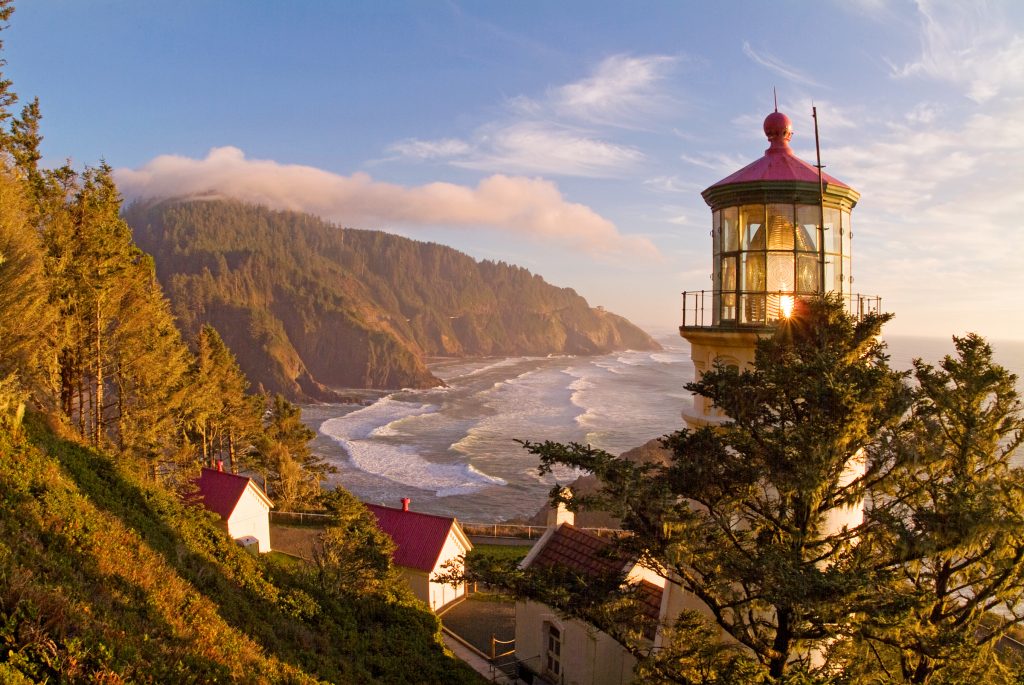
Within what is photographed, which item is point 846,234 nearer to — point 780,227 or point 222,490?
point 780,227

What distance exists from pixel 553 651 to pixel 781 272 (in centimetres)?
890

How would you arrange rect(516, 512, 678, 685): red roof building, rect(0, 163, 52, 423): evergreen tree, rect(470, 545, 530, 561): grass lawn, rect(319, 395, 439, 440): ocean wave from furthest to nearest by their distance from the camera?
rect(319, 395, 439, 440): ocean wave
rect(470, 545, 530, 561): grass lawn
rect(0, 163, 52, 423): evergreen tree
rect(516, 512, 678, 685): red roof building

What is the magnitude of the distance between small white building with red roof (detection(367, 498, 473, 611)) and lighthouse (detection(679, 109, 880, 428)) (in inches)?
491

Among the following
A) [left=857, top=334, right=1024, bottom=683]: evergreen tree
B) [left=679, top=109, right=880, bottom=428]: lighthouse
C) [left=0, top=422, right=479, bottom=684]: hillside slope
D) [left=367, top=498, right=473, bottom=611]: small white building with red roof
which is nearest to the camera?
[left=0, top=422, right=479, bottom=684]: hillside slope

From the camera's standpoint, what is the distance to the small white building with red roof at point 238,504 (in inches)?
805

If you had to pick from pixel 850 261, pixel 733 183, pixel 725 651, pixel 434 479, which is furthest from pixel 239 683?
pixel 434 479

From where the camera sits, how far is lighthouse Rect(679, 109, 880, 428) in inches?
287

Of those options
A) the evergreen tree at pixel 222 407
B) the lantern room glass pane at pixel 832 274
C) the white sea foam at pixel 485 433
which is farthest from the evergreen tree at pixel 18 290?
the lantern room glass pane at pixel 832 274

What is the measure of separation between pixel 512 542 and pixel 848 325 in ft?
70.9

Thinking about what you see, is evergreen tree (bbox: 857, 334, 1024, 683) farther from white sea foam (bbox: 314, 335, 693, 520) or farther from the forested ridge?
the forested ridge

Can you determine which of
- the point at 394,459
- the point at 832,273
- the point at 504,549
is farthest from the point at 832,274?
the point at 394,459

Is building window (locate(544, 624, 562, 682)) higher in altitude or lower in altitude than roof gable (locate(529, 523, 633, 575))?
lower

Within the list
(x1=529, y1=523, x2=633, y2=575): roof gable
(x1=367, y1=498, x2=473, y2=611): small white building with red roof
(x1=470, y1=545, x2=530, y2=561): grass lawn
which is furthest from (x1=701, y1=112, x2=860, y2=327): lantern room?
(x1=470, y1=545, x2=530, y2=561): grass lawn

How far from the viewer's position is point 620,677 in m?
11.6
